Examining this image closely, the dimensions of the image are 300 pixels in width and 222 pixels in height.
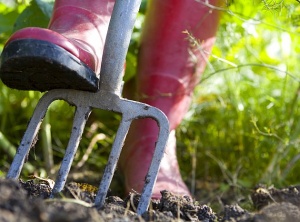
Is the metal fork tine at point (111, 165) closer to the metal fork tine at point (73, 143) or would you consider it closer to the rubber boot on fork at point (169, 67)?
the metal fork tine at point (73, 143)

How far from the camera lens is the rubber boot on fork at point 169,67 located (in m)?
1.92

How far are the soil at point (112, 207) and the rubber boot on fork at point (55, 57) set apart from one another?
0.75 ft

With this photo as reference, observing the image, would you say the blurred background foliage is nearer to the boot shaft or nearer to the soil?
the boot shaft

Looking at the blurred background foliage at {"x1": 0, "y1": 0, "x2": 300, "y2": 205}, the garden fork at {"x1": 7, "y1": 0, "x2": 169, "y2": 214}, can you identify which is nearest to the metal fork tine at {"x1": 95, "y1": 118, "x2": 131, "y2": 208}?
the garden fork at {"x1": 7, "y1": 0, "x2": 169, "y2": 214}

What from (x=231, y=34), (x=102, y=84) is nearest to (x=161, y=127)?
(x=102, y=84)

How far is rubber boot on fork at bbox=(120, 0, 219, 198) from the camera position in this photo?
192 centimetres

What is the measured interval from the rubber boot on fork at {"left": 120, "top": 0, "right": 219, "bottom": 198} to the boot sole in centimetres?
51

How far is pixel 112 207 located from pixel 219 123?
1124 mm

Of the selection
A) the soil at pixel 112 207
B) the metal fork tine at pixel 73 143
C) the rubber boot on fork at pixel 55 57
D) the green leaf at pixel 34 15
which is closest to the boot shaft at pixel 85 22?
the rubber boot on fork at pixel 55 57

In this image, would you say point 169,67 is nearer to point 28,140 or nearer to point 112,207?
point 28,140

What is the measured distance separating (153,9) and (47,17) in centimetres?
32

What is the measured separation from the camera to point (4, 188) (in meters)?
1.10

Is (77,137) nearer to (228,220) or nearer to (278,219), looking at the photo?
(228,220)

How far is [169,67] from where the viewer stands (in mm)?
1946
